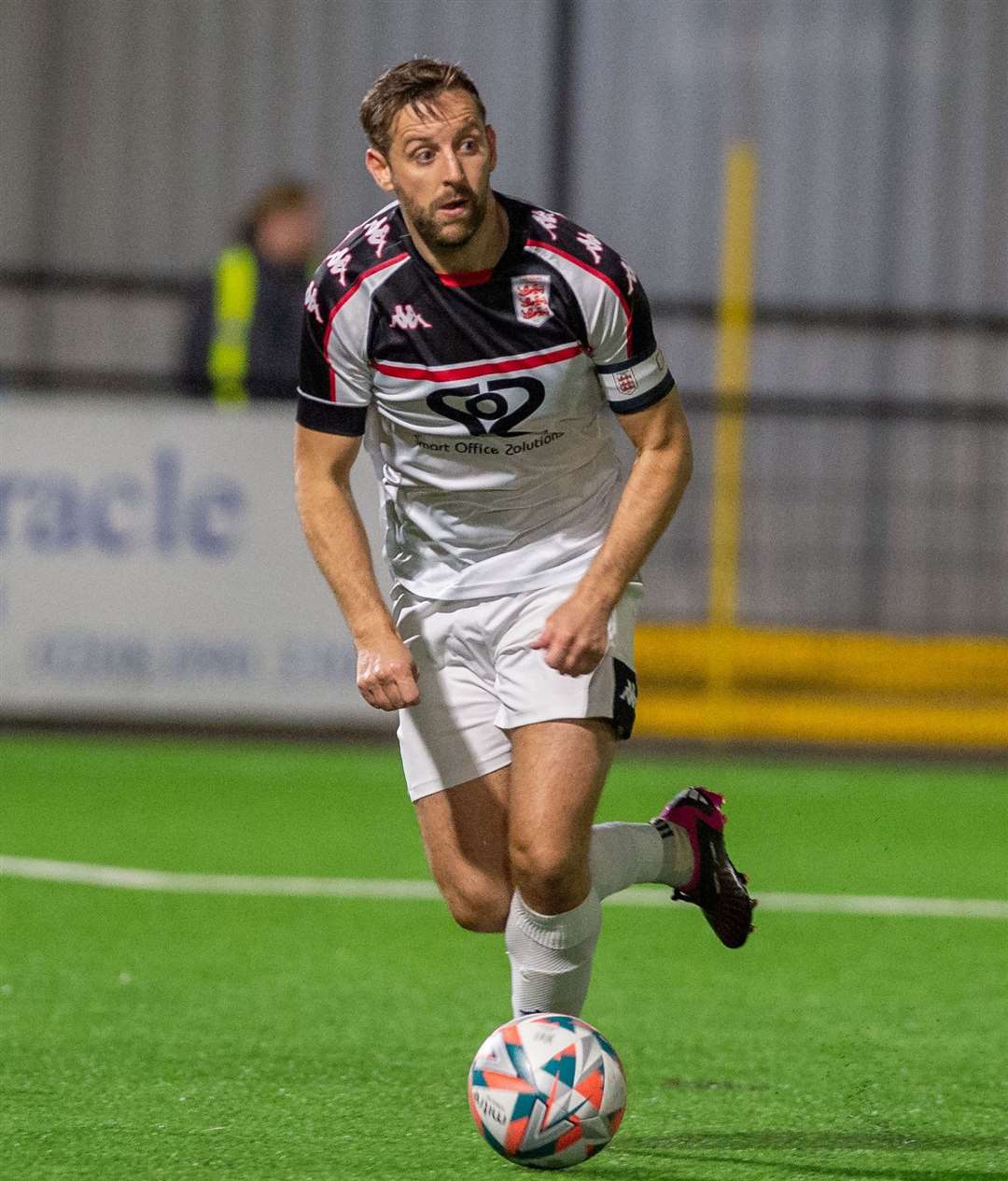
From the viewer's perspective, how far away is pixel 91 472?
9703 mm

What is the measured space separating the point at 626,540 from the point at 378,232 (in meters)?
0.75

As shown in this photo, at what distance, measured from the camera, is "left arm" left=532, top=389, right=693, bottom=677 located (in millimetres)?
4211

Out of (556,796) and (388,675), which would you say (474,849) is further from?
(388,675)

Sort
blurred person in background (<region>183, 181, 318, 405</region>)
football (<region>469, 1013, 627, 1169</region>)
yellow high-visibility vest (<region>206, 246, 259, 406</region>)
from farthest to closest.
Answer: yellow high-visibility vest (<region>206, 246, 259, 406</region>) < blurred person in background (<region>183, 181, 318, 405</region>) < football (<region>469, 1013, 627, 1169</region>)

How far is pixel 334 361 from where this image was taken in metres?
4.30

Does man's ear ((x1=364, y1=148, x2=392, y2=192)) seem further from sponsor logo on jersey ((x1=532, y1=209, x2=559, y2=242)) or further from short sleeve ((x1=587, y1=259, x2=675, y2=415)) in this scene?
short sleeve ((x1=587, y1=259, x2=675, y2=415))

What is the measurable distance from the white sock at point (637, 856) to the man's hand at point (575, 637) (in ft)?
1.54

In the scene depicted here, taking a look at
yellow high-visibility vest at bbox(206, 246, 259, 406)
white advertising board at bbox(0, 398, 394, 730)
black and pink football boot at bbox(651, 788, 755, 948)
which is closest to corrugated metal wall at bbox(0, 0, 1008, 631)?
yellow high-visibility vest at bbox(206, 246, 259, 406)

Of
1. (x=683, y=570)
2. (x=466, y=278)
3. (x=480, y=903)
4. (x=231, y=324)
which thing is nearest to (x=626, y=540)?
(x=466, y=278)

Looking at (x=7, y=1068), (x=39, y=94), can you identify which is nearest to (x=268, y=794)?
(x=7, y=1068)

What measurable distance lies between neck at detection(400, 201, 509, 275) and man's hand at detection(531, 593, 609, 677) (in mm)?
635

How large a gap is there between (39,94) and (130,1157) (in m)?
10.7

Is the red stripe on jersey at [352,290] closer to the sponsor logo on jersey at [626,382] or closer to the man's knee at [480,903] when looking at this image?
the sponsor logo on jersey at [626,382]

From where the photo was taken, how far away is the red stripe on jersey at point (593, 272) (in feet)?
13.9
